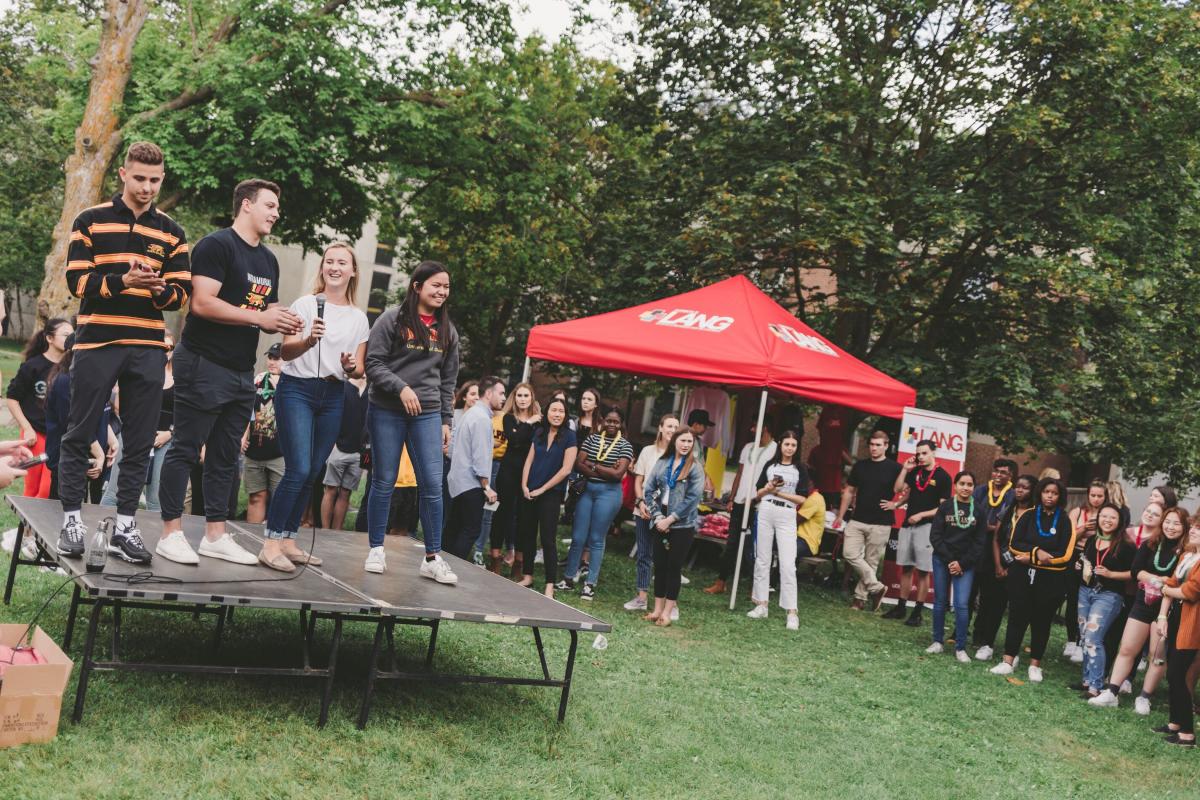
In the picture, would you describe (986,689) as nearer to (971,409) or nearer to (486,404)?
(486,404)

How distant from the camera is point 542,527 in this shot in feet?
31.6

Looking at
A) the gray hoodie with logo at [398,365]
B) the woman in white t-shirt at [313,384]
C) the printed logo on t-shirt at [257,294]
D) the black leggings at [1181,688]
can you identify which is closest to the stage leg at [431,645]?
the woman in white t-shirt at [313,384]

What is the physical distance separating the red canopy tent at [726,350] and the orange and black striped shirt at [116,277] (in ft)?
22.3

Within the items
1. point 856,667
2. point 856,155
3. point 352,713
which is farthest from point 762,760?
point 856,155

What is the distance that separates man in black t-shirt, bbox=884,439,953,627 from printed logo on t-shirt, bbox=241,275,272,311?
8.30 m

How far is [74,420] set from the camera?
190 inches

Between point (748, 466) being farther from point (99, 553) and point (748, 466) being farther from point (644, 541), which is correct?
point (99, 553)

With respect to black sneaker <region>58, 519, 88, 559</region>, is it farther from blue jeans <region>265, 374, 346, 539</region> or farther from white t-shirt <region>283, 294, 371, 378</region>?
white t-shirt <region>283, 294, 371, 378</region>

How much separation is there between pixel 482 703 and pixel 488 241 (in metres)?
15.6

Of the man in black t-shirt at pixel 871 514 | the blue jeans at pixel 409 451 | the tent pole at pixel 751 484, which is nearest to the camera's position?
the blue jeans at pixel 409 451

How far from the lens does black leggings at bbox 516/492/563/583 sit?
947 centimetres

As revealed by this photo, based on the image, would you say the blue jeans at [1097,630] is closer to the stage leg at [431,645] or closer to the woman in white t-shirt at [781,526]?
the woman in white t-shirt at [781,526]

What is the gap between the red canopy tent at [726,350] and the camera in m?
10.8

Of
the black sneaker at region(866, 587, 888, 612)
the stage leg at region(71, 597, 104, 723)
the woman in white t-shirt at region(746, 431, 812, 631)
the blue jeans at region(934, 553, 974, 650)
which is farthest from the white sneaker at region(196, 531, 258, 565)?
the black sneaker at region(866, 587, 888, 612)
